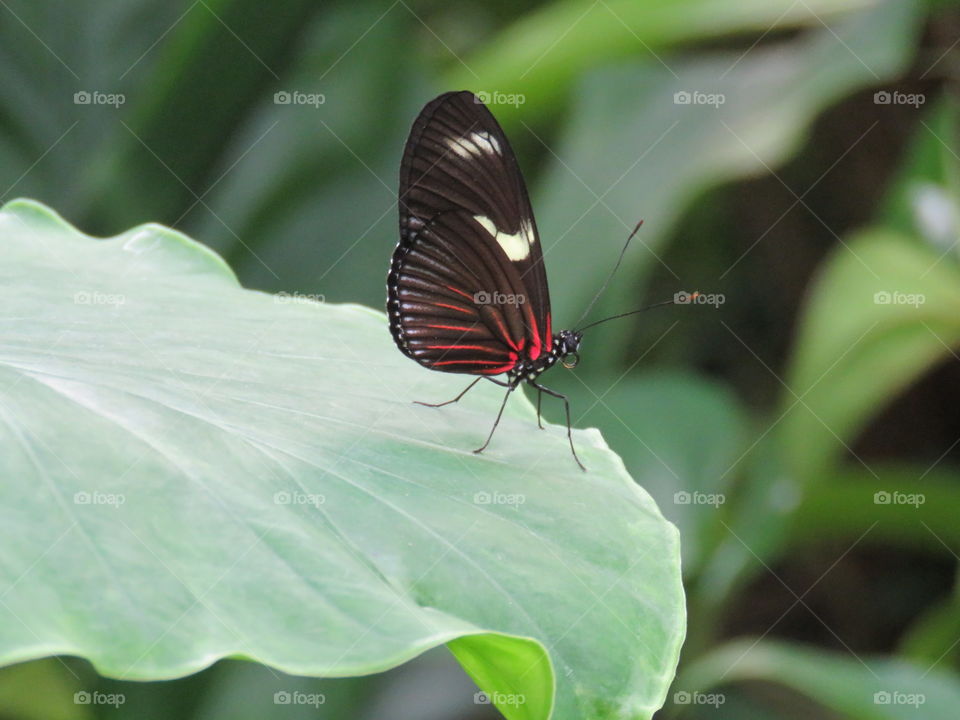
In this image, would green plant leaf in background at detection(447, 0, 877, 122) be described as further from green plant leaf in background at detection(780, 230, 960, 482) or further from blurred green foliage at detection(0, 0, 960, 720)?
green plant leaf in background at detection(780, 230, 960, 482)

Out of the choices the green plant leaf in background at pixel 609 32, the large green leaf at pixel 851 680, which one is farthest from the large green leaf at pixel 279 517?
the green plant leaf in background at pixel 609 32

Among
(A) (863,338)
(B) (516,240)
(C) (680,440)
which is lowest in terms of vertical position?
(C) (680,440)

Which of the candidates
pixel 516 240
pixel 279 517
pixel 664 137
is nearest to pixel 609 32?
A: pixel 664 137

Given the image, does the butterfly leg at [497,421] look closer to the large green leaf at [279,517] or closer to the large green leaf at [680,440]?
the large green leaf at [279,517]

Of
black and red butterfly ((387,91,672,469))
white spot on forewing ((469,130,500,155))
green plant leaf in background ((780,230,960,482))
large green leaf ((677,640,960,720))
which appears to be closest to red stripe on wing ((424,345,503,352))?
black and red butterfly ((387,91,672,469))

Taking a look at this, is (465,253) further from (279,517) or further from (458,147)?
(279,517)

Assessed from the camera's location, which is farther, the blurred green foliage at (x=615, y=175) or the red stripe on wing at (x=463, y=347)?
the blurred green foliage at (x=615, y=175)
